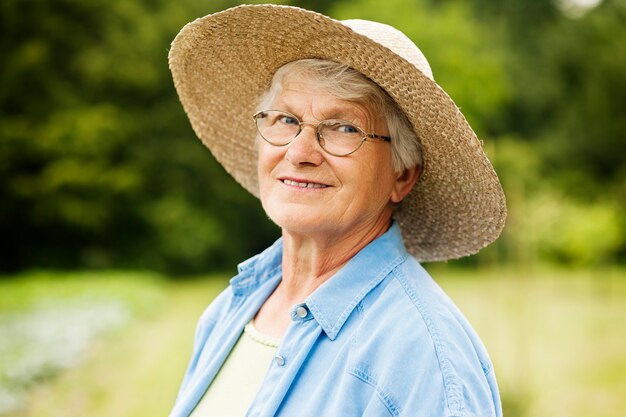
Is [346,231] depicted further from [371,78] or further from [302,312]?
[371,78]

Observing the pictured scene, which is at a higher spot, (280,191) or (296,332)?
(280,191)

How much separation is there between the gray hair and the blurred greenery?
480 inches

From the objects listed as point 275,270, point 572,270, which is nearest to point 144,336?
point 275,270

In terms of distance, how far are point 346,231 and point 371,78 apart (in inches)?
14.5

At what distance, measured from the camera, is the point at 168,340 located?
9.48 meters

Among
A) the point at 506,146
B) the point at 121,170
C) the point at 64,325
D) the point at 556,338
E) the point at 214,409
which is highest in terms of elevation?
the point at 506,146

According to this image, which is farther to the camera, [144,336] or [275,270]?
[144,336]

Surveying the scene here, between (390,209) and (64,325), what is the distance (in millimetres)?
8088

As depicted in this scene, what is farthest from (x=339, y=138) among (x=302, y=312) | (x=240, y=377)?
(x=240, y=377)

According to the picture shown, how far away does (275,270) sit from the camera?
2.00 m

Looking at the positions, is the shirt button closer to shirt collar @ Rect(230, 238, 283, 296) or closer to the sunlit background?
shirt collar @ Rect(230, 238, 283, 296)

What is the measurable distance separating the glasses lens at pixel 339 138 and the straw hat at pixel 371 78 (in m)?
0.12

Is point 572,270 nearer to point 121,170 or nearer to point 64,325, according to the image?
point 121,170

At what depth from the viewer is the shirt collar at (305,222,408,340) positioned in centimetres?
154
